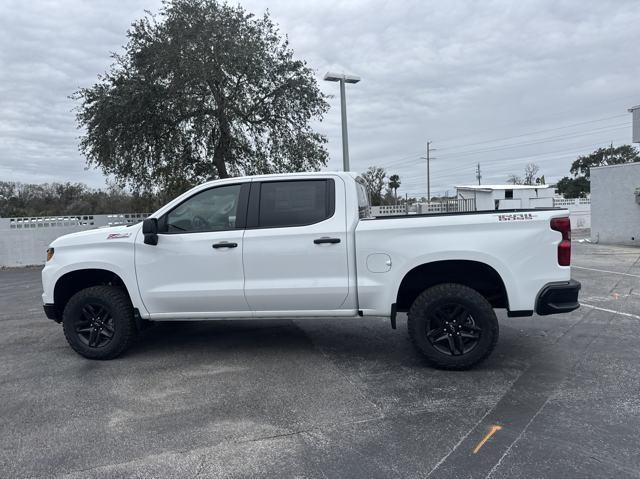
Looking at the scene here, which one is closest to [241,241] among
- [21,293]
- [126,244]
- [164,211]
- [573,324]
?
[164,211]

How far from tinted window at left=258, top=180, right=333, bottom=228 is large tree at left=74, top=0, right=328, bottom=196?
11804mm

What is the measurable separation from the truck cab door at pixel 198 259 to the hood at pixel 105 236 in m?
0.14

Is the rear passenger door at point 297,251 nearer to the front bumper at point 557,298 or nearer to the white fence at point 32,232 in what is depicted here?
the front bumper at point 557,298

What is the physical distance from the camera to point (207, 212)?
5156 mm

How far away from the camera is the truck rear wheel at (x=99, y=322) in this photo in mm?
5195

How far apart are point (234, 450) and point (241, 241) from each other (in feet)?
7.10

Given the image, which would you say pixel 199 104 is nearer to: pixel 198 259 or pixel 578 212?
pixel 198 259

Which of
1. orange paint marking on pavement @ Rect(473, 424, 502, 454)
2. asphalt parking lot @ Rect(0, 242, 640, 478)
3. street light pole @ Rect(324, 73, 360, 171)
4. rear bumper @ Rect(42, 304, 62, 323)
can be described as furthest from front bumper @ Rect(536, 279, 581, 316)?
street light pole @ Rect(324, 73, 360, 171)

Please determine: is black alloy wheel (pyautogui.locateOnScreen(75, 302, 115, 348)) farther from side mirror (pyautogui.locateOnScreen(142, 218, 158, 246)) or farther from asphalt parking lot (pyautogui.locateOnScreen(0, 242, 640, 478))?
side mirror (pyautogui.locateOnScreen(142, 218, 158, 246))

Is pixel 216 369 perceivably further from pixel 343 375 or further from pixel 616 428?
pixel 616 428

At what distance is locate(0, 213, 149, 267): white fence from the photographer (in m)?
16.8

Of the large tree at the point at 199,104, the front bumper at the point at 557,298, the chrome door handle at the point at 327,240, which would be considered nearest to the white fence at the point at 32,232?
the large tree at the point at 199,104

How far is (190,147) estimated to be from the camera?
18188mm

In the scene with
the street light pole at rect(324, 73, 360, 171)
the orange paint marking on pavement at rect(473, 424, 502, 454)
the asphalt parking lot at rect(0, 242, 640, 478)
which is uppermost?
the street light pole at rect(324, 73, 360, 171)
